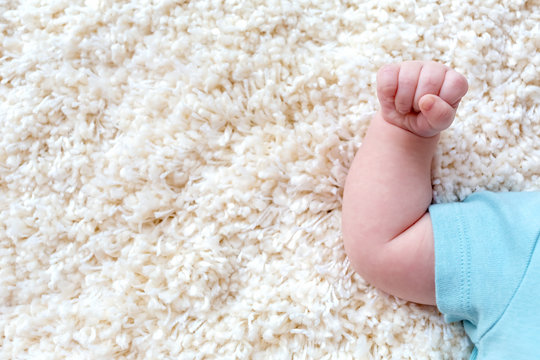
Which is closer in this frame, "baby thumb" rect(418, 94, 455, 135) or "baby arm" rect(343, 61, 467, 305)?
"baby thumb" rect(418, 94, 455, 135)

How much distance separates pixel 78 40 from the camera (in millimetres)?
881

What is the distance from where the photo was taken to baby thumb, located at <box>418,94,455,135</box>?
0.65 metres

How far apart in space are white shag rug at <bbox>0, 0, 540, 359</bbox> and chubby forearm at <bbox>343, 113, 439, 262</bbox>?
0.06 m

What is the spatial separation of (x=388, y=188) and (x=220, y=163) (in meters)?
0.27

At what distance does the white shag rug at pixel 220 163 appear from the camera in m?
0.81

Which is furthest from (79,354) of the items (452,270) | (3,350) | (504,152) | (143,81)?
(504,152)

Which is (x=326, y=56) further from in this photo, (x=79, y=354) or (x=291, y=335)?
(x=79, y=354)

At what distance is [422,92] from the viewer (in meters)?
0.69

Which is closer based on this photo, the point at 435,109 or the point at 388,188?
the point at 435,109

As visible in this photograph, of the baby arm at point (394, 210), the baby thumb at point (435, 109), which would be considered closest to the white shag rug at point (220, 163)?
the baby arm at point (394, 210)

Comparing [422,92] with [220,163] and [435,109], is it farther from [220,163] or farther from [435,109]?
[220,163]

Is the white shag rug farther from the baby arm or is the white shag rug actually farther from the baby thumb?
the baby thumb

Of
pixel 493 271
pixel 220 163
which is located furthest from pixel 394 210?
pixel 220 163

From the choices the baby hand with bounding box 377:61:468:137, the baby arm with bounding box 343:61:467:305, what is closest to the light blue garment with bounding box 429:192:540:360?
the baby arm with bounding box 343:61:467:305
